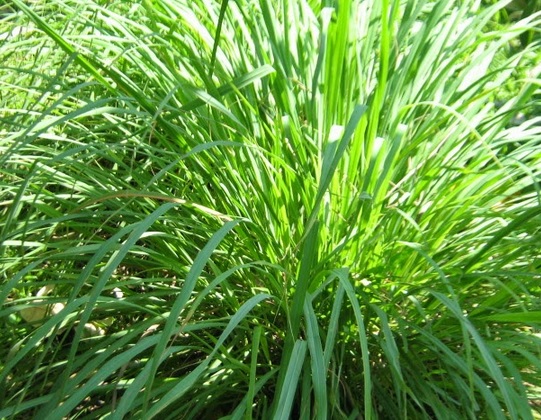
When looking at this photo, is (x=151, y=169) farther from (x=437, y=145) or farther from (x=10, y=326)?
(x=437, y=145)

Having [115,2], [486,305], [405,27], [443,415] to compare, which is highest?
[115,2]

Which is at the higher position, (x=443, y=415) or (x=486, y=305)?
(x=486, y=305)

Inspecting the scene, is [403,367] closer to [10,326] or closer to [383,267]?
[383,267]

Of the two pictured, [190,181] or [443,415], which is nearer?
[443,415]

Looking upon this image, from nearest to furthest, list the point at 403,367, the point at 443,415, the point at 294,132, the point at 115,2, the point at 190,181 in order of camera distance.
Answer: the point at 443,415 → the point at 403,367 → the point at 294,132 → the point at 190,181 → the point at 115,2

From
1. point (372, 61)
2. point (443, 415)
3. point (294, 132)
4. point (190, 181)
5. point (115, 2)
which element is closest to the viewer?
point (443, 415)

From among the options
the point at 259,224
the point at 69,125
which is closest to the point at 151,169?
the point at 69,125
